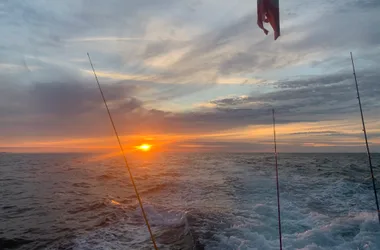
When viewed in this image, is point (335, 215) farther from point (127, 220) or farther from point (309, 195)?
point (127, 220)

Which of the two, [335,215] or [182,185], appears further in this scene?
[182,185]

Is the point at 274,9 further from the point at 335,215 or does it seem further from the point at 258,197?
the point at 258,197

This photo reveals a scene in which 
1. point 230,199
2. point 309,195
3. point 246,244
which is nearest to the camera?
point 246,244

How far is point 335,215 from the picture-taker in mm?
12305

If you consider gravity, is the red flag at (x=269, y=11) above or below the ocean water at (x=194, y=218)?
above

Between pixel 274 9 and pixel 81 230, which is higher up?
pixel 274 9

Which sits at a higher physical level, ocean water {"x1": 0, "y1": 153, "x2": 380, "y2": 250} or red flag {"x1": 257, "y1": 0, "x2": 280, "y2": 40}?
red flag {"x1": 257, "y1": 0, "x2": 280, "y2": 40}

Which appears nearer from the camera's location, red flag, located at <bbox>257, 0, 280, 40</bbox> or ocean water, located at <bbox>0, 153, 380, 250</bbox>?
red flag, located at <bbox>257, 0, 280, 40</bbox>

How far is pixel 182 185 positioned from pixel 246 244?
12924mm

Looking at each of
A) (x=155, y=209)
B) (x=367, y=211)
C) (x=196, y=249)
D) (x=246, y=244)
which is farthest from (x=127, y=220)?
(x=367, y=211)

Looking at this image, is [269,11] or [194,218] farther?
[194,218]

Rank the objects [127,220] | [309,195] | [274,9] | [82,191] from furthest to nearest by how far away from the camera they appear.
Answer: [82,191]
[309,195]
[127,220]
[274,9]

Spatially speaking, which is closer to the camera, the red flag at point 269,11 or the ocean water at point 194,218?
the red flag at point 269,11

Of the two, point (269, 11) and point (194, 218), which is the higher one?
point (269, 11)
